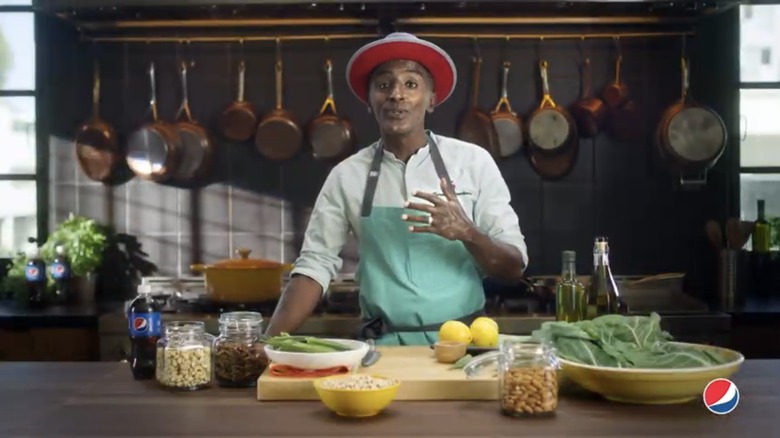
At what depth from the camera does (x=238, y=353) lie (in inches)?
70.8

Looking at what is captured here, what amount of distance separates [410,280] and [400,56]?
22.9 inches

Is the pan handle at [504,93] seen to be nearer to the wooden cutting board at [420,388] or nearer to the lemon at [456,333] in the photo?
the lemon at [456,333]

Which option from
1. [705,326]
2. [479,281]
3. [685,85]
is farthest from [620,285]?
[479,281]

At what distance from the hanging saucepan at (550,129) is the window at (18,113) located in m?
2.16

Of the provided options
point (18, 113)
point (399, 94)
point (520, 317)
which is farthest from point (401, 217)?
point (18, 113)

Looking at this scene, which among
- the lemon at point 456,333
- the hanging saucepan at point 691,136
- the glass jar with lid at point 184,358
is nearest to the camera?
the glass jar with lid at point 184,358

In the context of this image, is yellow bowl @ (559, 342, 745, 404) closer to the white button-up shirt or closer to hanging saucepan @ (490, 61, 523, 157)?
the white button-up shirt

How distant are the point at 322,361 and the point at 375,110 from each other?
0.94 meters

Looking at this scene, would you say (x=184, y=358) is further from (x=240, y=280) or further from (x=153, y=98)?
(x=153, y=98)

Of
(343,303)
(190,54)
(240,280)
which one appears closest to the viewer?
(240,280)

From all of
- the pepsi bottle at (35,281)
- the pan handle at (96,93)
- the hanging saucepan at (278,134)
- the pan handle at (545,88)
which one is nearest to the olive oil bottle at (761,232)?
the pan handle at (545,88)

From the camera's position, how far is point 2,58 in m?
4.21

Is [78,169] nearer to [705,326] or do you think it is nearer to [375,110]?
[375,110]

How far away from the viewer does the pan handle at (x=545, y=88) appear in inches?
157
